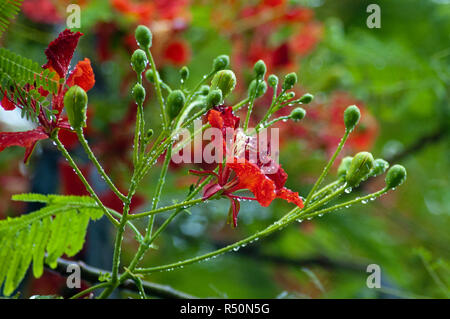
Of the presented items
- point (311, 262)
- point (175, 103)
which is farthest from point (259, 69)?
point (311, 262)

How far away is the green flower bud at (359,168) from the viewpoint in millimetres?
822

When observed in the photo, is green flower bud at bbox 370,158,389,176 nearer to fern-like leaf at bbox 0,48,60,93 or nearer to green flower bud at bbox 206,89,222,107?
green flower bud at bbox 206,89,222,107

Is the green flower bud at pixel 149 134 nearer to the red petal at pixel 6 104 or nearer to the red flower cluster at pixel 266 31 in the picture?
the red petal at pixel 6 104

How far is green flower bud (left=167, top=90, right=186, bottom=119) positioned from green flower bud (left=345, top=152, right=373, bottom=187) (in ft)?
0.95

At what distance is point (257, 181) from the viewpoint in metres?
0.76

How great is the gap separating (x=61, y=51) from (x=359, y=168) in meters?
0.50

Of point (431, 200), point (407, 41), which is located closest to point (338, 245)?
point (431, 200)

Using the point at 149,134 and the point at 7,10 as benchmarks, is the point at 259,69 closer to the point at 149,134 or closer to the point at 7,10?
the point at 149,134

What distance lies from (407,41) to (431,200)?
1.06 meters

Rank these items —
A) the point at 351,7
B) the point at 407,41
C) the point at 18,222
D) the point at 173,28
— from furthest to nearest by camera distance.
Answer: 1. the point at 351,7
2. the point at 407,41
3. the point at 173,28
4. the point at 18,222
